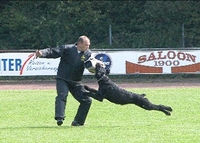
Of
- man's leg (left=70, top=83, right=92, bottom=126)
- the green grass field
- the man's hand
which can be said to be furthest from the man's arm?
the green grass field

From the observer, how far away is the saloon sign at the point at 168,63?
28.5 m

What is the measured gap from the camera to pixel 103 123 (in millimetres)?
13656

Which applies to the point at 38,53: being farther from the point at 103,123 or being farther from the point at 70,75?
the point at 103,123

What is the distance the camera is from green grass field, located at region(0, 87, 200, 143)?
11180 mm

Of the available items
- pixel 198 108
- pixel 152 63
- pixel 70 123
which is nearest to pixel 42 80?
pixel 152 63

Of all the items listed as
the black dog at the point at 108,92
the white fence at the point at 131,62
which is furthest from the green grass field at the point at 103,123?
the white fence at the point at 131,62

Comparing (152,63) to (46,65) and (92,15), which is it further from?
(92,15)

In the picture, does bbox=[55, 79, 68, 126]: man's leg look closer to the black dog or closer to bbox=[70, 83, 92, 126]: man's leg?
bbox=[70, 83, 92, 126]: man's leg

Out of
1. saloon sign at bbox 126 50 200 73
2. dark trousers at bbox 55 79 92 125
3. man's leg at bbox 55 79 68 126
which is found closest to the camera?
man's leg at bbox 55 79 68 126

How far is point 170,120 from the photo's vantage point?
14.0 metres

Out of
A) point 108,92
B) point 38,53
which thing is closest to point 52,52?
point 38,53

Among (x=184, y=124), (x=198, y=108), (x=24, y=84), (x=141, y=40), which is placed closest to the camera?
(x=184, y=124)

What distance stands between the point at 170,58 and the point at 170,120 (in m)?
14.7

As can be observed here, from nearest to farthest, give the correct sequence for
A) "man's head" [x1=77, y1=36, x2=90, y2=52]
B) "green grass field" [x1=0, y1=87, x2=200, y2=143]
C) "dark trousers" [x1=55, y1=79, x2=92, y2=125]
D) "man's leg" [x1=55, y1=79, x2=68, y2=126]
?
"green grass field" [x1=0, y1=87, x2=200, y2=143], "man's head" [x1=77, y1=36, x2=90, y2=52], "man's leg" [x1=55, y1=79, x2=68, y2=126], "dark trousers" [x1=55, y1=79, x2=92, y2=125]
